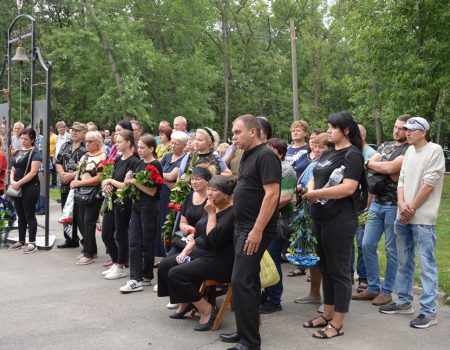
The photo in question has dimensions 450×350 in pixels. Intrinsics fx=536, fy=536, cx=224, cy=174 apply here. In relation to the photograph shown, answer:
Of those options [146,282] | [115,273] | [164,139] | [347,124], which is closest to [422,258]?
[347,124]

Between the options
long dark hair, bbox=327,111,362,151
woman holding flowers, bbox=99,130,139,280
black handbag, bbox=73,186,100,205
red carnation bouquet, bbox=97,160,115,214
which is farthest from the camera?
black handbag, bbox=73,186,100,205

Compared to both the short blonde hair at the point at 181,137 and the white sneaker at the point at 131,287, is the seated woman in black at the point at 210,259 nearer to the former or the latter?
the white sneaker at the point at 131,287

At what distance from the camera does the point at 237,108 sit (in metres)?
43.0

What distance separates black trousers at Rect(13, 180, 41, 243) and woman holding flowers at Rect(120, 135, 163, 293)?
9.35 feet

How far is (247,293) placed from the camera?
4.33 m

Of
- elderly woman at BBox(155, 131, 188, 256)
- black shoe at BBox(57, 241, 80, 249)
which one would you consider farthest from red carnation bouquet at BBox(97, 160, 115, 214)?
black shoe at BBox(57, 241, 80, 249)

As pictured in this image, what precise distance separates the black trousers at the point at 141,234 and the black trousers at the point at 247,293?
2.22 m

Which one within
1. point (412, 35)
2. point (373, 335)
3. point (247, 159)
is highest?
point (412, 35)

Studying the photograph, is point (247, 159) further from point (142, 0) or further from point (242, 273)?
point (142, 0)

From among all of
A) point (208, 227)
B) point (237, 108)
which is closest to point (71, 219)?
point (208, 227)

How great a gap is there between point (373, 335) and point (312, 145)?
7.88 ft

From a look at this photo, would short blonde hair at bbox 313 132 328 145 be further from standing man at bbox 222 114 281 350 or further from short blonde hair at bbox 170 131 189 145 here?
short blonde hair at bbox 170 131 189 145

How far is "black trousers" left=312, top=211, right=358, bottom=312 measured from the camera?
15.5 ft

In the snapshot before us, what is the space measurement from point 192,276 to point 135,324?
30.6 inches
